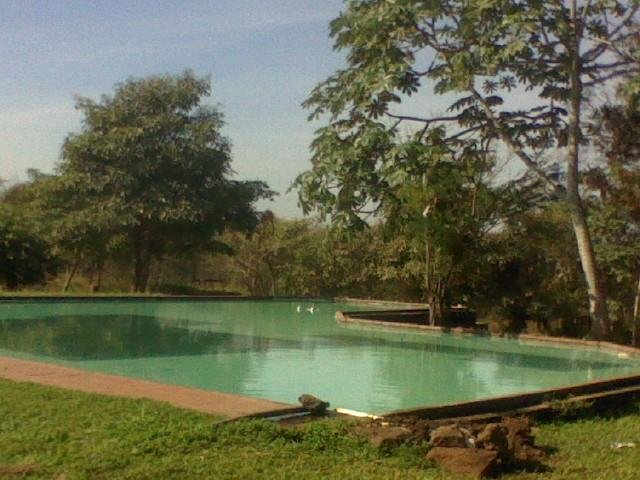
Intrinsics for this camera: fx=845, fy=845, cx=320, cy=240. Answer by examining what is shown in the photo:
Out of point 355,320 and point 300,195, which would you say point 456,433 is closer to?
point 300,195

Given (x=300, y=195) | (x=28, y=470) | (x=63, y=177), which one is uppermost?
(x=63, y=177)

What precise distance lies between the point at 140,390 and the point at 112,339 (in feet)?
23.7

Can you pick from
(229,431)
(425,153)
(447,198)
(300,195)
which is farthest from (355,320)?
(229,431)

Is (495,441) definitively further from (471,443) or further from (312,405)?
(312,405)

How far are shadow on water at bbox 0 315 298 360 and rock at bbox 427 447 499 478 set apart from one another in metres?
7.18

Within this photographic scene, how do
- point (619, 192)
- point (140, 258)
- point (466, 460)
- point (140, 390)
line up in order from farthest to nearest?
point (140, 258) → point (619, 192) → point (140, 390) → point (466, 460)

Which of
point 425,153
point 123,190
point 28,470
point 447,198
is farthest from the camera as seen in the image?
point 123,190

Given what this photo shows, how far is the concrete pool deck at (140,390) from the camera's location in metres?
6.22

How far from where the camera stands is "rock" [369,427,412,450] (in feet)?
17.2

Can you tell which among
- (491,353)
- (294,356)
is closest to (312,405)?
(294,356)

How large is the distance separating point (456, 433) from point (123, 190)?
21179 mm

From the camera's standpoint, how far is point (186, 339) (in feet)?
46.3

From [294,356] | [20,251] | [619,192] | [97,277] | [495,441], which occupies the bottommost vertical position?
[495,441]

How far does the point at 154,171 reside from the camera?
1001 inches
